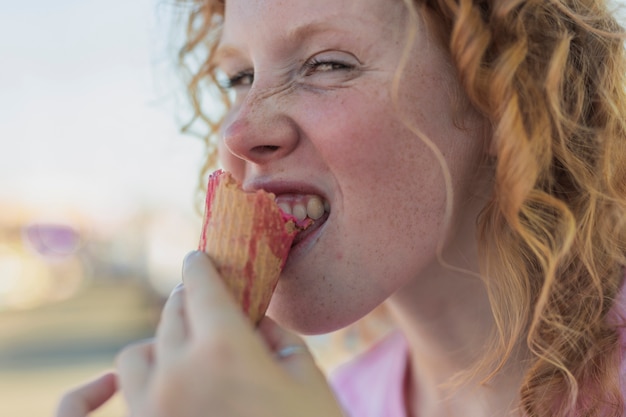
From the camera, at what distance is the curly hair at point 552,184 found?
1.50m

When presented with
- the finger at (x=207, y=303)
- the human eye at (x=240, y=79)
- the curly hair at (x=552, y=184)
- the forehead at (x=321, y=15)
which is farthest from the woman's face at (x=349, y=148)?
the finger at (x=207, y=303)

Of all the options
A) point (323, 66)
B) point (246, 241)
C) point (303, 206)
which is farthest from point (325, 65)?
point (246, 241)

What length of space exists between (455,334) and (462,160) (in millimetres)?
540

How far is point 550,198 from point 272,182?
65cm

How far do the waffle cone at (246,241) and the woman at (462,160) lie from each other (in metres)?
0.16

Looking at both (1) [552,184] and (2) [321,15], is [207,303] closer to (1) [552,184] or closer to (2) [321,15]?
(2) [321,15]

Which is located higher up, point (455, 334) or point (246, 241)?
point (246, 241)

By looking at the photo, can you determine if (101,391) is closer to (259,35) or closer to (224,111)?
(259,35)

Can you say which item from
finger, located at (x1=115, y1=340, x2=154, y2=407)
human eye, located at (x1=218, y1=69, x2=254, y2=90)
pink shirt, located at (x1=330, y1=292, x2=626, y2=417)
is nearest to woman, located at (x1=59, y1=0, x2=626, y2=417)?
human eye, located at (x1=218, y1=69, x2=254, y2=90)

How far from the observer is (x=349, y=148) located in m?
1.48


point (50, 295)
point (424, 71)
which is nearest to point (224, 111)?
point (424, 71)

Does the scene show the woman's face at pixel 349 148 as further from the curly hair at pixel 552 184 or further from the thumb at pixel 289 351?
the thumb at pixel 289 351

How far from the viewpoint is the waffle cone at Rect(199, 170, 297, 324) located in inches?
50.9

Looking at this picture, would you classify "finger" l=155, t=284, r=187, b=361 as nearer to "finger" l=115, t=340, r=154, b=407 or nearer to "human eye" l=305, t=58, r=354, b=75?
"finger" l=115, t=340, r=154, b=407
